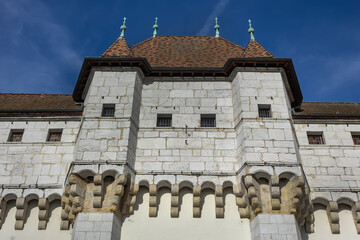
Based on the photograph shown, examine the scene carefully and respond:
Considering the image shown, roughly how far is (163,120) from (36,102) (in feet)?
22.6

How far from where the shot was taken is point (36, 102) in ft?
59.2

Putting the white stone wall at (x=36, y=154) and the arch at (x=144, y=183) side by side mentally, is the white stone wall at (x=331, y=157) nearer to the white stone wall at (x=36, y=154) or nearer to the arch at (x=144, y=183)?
the arch at (x=144, y=183)

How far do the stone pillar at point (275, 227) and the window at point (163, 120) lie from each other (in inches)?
180

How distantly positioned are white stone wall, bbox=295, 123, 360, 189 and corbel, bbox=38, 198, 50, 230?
889 cm

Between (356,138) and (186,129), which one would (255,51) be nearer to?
(186,129)

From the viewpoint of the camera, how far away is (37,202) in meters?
13.6

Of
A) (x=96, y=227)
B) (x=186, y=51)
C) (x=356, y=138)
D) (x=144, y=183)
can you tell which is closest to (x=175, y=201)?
(x=144, y=183)

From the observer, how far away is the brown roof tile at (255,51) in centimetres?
1577

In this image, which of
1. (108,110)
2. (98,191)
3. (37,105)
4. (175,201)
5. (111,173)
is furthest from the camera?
(37,105)

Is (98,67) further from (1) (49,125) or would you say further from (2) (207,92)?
(2) (207,92)

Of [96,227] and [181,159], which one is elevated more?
[181,159]

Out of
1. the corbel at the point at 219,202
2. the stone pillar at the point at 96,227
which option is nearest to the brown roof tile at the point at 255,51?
the corbel at the point at 219,202

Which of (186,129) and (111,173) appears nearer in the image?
(111,173)

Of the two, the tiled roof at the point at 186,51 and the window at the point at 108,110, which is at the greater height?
the tiled roof at the point at 186,51
